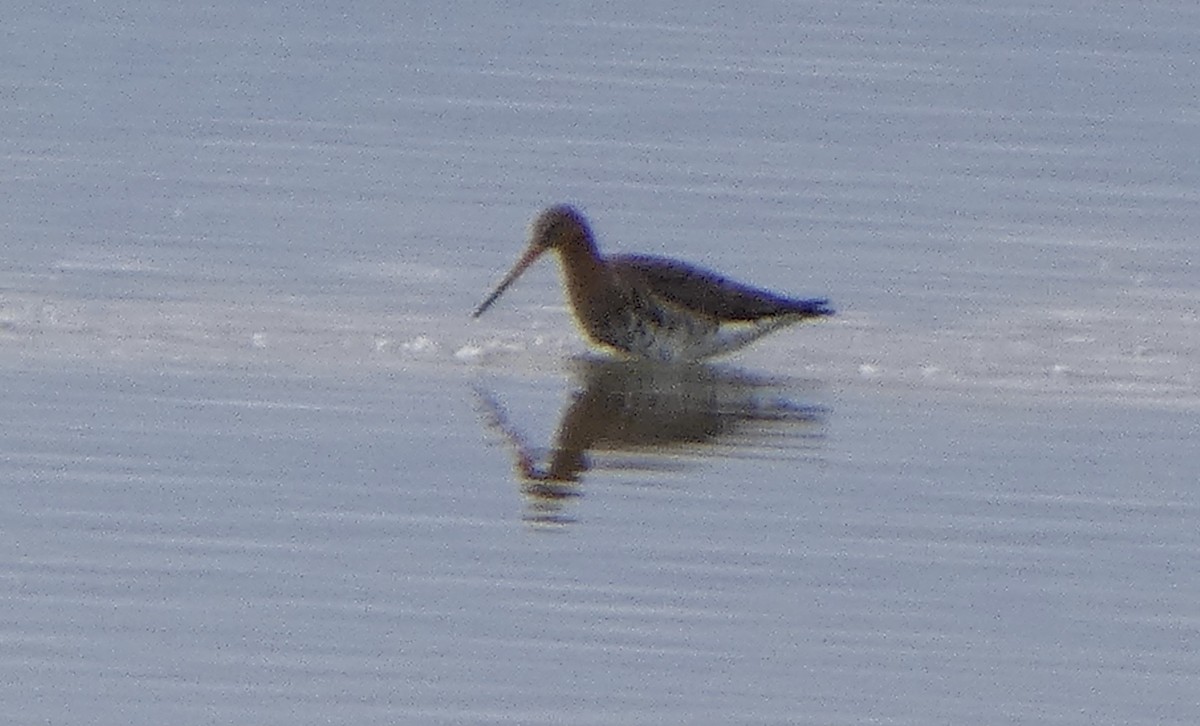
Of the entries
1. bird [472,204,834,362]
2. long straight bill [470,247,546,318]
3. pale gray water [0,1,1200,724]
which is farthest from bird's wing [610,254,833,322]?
long straight bill [470,247,546,318]

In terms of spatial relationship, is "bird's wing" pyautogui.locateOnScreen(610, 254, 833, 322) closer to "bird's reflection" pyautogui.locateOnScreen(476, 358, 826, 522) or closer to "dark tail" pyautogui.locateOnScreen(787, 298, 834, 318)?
"dark tail" pyautogui.locateOnScreen(787, 298, 834, 318)

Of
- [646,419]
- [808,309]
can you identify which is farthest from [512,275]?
[646,419]

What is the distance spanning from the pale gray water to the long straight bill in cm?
8

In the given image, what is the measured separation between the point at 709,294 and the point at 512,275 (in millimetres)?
729

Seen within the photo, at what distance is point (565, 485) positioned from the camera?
1046 cm

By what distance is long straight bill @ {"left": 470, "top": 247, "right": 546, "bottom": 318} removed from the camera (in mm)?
12555

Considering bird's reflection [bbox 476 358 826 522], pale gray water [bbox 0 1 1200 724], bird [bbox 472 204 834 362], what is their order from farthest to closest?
bird [bbox 472 204 834 362] → bird's reflection [bbox 476 358 826 522] → pale gray water [bbox 0 1 1200 724]

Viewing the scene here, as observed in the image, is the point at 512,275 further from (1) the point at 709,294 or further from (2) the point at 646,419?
(2) the point at 646,419

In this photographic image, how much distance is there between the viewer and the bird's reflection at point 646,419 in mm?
10688

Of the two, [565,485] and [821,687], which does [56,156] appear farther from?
[821,687]

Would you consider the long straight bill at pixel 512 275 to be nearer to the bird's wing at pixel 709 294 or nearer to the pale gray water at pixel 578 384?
the pale gray water at pixel 578 384

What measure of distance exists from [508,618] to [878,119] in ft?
26.9

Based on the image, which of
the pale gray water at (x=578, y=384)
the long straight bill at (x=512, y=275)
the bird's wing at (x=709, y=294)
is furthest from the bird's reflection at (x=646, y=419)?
the long straight bill at (x=512, y=275)

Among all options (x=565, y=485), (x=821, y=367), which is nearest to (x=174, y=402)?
(x=565, y=485)
